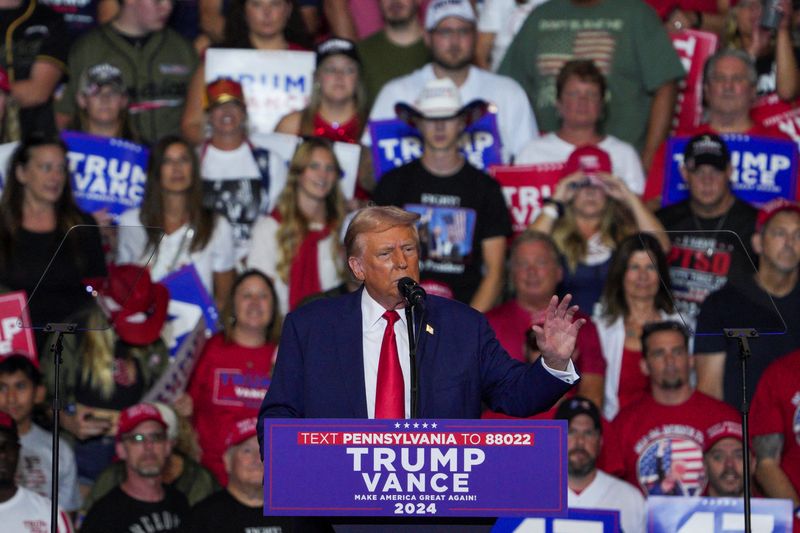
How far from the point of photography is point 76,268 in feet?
19.0

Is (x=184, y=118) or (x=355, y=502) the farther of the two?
(x=184, y=118)

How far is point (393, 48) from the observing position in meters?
9.98

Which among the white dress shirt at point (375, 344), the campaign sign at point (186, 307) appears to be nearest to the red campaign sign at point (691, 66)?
the campaign sign at point (186, 307)

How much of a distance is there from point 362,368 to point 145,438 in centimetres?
335

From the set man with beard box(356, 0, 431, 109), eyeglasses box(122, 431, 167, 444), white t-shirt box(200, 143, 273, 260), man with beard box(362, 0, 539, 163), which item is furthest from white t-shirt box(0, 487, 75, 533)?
man with beard box(356, 0, 431, 109)

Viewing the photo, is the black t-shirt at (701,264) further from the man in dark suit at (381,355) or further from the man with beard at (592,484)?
the man with beard at (592,484)

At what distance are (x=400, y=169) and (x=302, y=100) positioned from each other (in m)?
1.11

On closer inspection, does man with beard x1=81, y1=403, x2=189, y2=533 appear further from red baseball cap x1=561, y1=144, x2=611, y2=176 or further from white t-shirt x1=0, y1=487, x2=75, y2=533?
red baseball cap x1=561, y1=144, x2=611, y2=176

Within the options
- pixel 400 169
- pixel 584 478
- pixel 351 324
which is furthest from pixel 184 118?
pixel 351 324

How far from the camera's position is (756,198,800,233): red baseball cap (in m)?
8.23

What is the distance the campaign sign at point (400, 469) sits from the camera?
423 centimetres

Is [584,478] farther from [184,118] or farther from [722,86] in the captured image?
[184,118]

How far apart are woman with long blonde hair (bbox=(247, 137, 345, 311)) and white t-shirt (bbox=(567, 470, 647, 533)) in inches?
73.0

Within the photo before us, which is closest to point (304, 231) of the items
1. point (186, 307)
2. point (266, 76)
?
point (186, 307)
